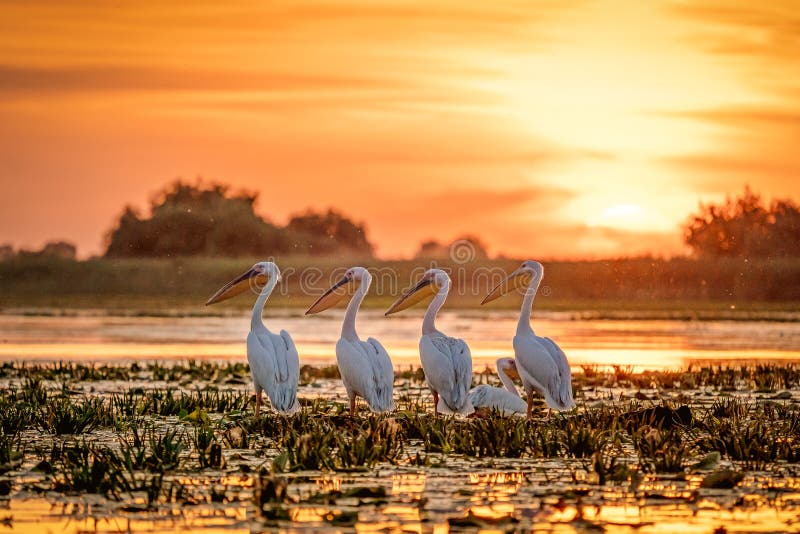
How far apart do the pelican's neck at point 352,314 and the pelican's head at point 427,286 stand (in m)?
0.66

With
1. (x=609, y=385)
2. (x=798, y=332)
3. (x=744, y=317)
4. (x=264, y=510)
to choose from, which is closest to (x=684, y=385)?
(x=609, y=385)

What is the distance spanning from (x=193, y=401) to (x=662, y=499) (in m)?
5.23

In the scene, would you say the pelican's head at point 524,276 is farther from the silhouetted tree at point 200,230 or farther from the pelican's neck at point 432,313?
the silhouetted tree at point 200,230

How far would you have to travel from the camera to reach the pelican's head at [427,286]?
12523 mm

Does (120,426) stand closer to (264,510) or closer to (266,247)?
(264,510)

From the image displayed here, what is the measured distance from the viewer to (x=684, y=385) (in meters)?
14.0

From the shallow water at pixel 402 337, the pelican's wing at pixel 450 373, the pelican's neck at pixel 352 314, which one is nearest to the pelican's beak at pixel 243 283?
the pelican's neck at pixel 352 314

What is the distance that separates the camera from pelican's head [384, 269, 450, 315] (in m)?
12.5

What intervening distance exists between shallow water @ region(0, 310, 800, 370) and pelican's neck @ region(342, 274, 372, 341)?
5.77 m

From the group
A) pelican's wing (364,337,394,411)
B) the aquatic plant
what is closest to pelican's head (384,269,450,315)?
pelican's wing (364,337,394,411)

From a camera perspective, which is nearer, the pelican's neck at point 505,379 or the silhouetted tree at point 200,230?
the pelican's neck at point 505,379

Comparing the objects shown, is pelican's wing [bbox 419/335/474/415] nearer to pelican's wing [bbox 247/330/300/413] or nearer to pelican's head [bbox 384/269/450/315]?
pelican's wing [bbox 247/330/300/413]

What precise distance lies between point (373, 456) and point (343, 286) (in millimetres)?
4485

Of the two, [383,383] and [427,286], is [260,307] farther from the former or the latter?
[427,286]
